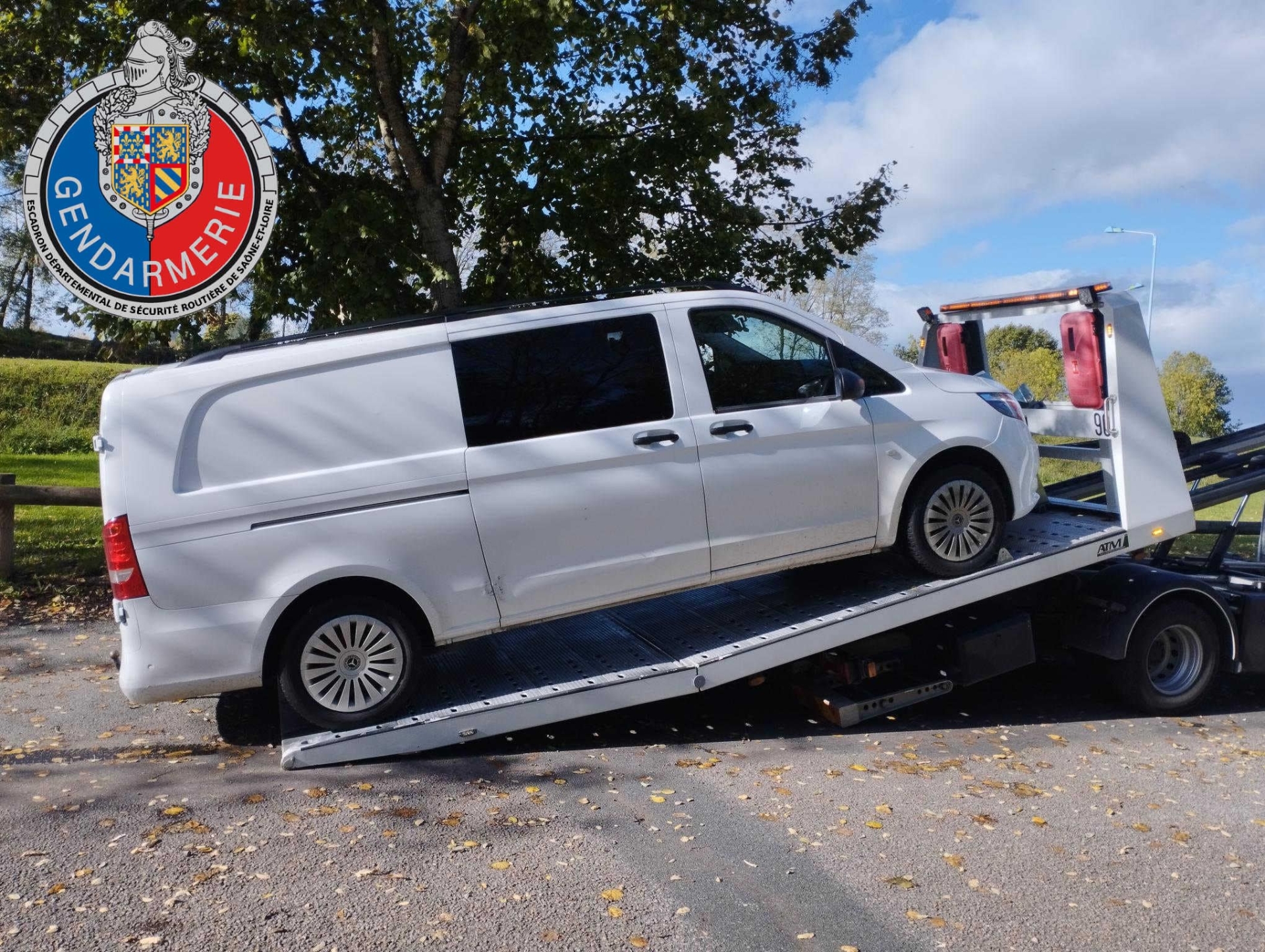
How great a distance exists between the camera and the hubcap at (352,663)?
5.53 meters

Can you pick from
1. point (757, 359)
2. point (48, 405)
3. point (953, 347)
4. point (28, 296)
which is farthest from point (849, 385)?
point (28, 296)

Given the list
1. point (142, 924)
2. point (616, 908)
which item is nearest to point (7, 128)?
point (142, 924)

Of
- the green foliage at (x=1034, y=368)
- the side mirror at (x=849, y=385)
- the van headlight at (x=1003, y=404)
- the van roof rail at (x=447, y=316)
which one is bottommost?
the van headlight at (x=1003, y=404)

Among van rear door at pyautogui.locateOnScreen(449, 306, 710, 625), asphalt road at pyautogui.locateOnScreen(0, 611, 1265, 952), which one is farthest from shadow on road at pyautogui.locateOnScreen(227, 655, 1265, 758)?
van rear door at pyautogui.locateOnScreen(449, 306, 710, 625)

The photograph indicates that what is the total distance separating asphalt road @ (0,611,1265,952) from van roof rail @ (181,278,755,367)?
2160mm

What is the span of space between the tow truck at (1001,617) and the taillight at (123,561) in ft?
5.15

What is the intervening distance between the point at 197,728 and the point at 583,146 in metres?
7.61

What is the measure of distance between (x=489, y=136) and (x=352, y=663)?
7.66m

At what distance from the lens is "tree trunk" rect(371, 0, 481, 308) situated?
34.3ft

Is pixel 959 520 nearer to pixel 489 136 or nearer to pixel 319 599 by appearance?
pixel 319 599

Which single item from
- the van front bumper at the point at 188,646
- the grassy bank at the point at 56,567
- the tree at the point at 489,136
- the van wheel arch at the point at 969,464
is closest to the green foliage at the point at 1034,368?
the tree at the point at 489,136

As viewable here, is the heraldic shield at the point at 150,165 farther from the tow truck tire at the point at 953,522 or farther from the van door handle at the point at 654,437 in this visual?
the tow truck tire at the point at 953,522

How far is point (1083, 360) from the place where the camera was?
695 centimetres

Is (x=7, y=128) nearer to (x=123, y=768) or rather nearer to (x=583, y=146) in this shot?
(x=583, y=146)
